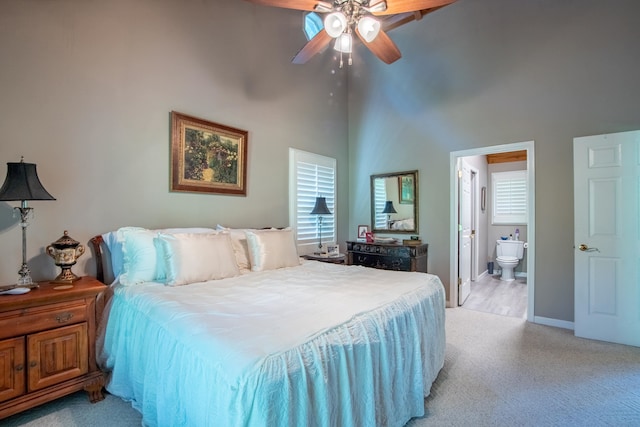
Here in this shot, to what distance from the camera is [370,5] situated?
227cm

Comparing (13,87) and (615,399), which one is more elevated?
(13,87)

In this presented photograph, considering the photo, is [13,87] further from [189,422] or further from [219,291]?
[189,422]

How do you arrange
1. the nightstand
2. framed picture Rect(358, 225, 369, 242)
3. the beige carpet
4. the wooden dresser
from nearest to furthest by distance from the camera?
Answer: the beige carpet, the nightstand, the wooden dresser, framed picture Rect(358, 225, 369, 242)

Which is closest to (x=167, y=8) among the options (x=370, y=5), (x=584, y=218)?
(x=370, y=5)

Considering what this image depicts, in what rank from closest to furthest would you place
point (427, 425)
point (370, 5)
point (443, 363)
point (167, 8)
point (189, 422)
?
point (189, 422) → point (427, 425) → point (370, 5) → point (443, 363) → point (167, 8)

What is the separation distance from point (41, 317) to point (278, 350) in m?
1.72

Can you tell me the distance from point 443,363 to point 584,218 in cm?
222

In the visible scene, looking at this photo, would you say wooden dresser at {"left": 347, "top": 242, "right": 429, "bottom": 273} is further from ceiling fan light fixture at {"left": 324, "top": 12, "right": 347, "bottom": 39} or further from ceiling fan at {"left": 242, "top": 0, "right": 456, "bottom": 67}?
ceiling fan light fixture at {"left": 324, "top": 12, "right": 347, "bottom": 39}

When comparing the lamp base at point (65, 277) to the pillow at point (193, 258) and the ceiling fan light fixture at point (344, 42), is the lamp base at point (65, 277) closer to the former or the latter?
the pillow at point (193, 258)

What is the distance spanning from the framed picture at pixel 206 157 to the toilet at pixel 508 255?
516 cm

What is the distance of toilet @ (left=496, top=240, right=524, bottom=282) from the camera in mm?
5859

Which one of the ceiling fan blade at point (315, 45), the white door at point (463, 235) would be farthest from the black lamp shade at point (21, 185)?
the white door at point (463, 235)

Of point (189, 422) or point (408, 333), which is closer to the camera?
point (189, 422)

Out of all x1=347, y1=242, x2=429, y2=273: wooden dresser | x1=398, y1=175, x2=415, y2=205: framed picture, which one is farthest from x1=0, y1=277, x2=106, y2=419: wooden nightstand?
x1=398, y1=175, x2=415, y2=205: framed picture
